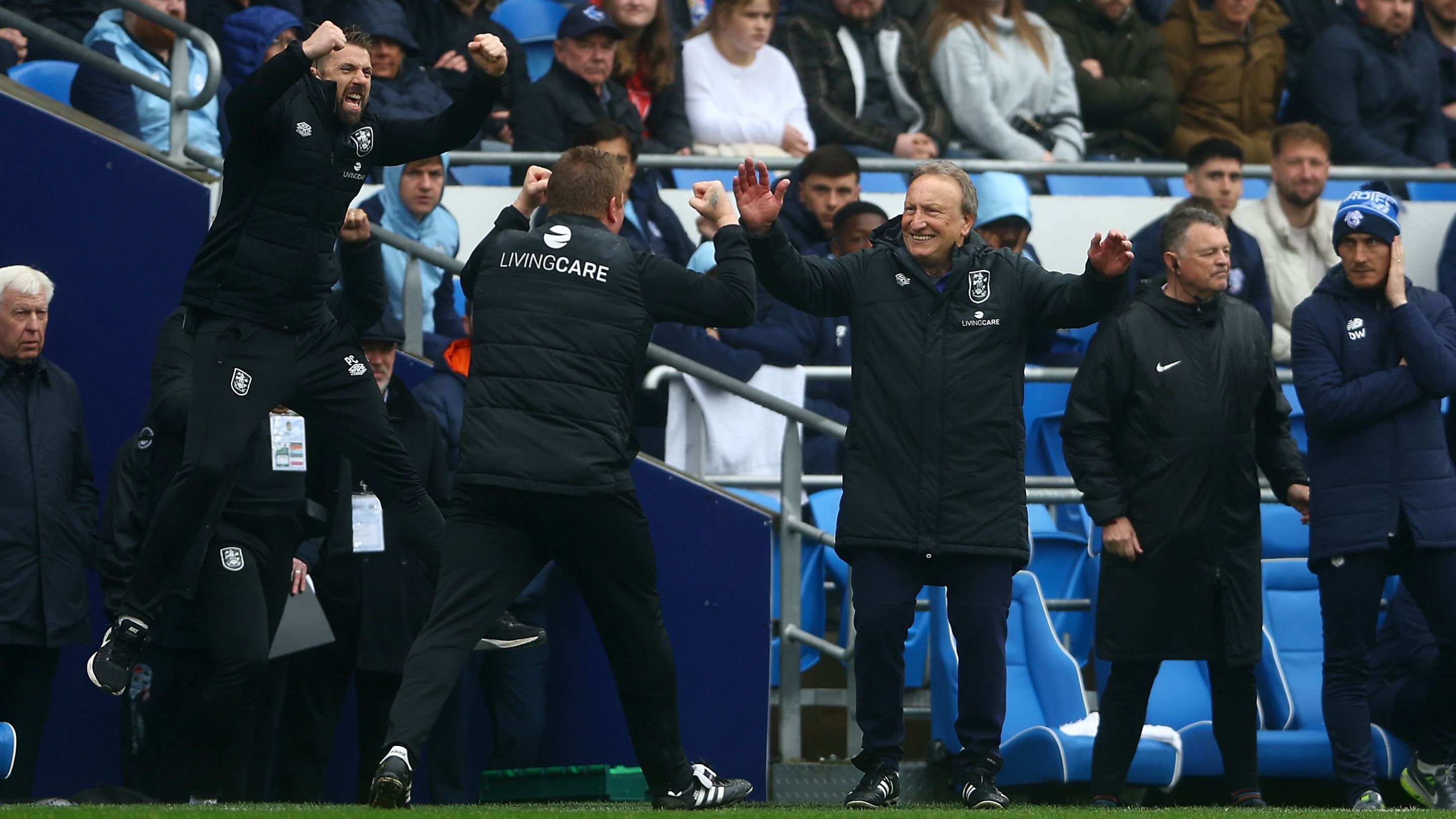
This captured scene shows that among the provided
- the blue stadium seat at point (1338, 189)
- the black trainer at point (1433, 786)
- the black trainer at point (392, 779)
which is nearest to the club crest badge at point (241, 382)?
the black trainer at point (392, 779)

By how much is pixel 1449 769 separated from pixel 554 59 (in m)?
5.92

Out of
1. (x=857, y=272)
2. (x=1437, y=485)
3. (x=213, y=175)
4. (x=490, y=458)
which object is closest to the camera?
(x=490, y=458)

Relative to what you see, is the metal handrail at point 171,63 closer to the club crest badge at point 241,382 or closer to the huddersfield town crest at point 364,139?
the huddersfield town crest at point 364,139

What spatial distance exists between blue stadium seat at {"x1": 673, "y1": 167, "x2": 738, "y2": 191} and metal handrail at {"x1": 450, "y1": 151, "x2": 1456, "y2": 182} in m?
0.04

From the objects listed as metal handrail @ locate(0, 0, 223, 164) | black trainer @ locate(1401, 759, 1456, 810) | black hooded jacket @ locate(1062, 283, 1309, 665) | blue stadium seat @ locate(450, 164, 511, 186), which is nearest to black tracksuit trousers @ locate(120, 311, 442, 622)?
metal handrail @ locate(0, 0, 223, 164)

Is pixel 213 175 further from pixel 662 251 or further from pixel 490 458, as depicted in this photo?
pixel 490 458

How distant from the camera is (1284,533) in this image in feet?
29.0

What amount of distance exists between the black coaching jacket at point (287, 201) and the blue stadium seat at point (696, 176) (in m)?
4.42

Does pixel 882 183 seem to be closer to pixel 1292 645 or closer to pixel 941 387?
pixel 1292 645

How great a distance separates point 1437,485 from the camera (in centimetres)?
708

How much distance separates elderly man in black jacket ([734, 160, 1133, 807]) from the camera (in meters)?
6.05

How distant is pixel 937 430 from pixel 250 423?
2.25 metres

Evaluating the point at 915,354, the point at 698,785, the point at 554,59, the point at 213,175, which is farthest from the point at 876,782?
the point at 554,59

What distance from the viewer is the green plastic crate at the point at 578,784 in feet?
25.2
